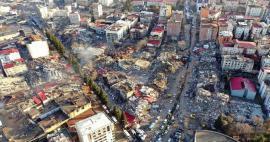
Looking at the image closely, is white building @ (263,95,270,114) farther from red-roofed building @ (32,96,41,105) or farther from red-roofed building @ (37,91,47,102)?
red-roofed building @ (32,96,41,105)

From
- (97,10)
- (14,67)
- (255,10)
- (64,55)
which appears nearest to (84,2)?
(97,10)

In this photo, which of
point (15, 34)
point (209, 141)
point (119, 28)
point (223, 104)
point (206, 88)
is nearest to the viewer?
point (209, 141)

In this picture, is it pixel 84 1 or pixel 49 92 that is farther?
pixel 84 1

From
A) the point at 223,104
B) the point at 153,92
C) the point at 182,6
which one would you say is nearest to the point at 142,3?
the point at 182,6

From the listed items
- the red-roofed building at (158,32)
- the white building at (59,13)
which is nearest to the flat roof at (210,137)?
the red-roofed building at (158,32)

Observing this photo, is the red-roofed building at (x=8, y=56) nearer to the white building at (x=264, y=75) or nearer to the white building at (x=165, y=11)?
the white building at (x=165, y=11)

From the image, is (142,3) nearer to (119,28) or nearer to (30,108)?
(119,28)

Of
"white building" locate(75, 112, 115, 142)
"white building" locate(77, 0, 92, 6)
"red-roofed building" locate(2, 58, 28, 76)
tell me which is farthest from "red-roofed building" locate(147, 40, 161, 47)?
"white building" locate(77, 0, 92, 6)
